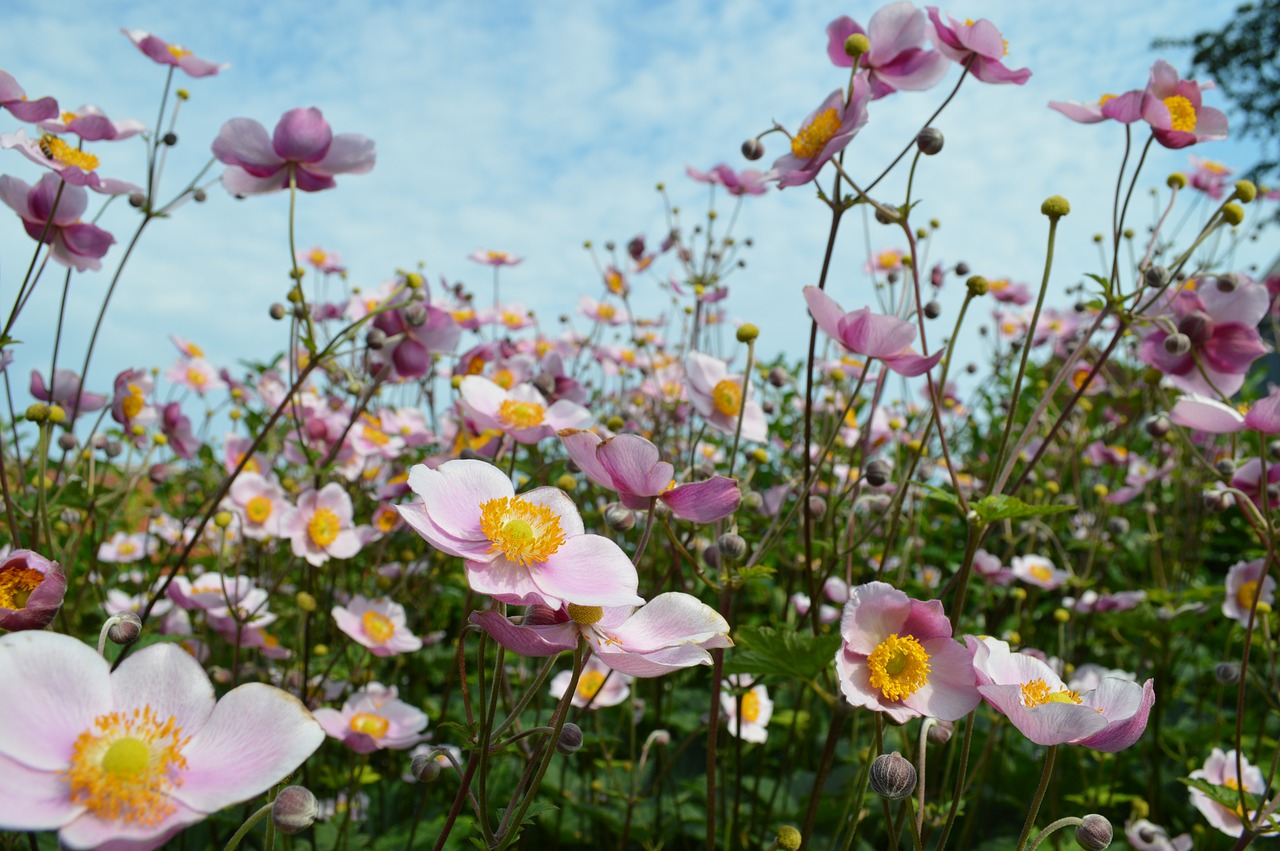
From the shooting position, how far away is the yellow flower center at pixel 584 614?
1.23 meters

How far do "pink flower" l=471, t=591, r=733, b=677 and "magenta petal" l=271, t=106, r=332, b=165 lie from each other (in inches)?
65.3

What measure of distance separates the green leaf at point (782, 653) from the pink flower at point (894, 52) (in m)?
1.33

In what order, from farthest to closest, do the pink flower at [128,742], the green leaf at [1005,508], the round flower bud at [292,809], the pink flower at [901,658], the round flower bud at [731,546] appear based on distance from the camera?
the round flower bud at [731,546], the green leaf at [1005,508], the pink flower at [901,658], the round flower bud at [292,809], the pink flower at [128,742]

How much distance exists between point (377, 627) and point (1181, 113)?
99.2 inches

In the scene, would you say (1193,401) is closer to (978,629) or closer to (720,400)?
(720,400)

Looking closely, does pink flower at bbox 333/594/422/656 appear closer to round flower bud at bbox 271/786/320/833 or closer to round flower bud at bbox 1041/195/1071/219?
round flower bud at bbox 271/786/320/833

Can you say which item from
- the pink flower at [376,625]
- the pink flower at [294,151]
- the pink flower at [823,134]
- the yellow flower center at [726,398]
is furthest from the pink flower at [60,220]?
the pink flower at [823,134]

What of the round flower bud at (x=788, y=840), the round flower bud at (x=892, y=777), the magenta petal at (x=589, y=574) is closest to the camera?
the magenta petal at (x=589, y=574)

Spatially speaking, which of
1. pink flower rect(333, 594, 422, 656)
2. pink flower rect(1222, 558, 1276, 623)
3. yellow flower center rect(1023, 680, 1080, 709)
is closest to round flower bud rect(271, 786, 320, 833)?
yellow flower center rect(1023, 680, 1080, 709)

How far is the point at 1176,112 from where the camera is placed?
2.24 meters

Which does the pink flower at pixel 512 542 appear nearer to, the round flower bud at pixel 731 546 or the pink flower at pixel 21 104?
the round flower bud at pixel 731 546

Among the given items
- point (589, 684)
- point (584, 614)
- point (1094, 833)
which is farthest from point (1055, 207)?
point (589, 684)

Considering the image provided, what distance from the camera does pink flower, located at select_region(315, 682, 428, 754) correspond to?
220 centimetres

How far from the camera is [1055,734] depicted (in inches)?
49.9
